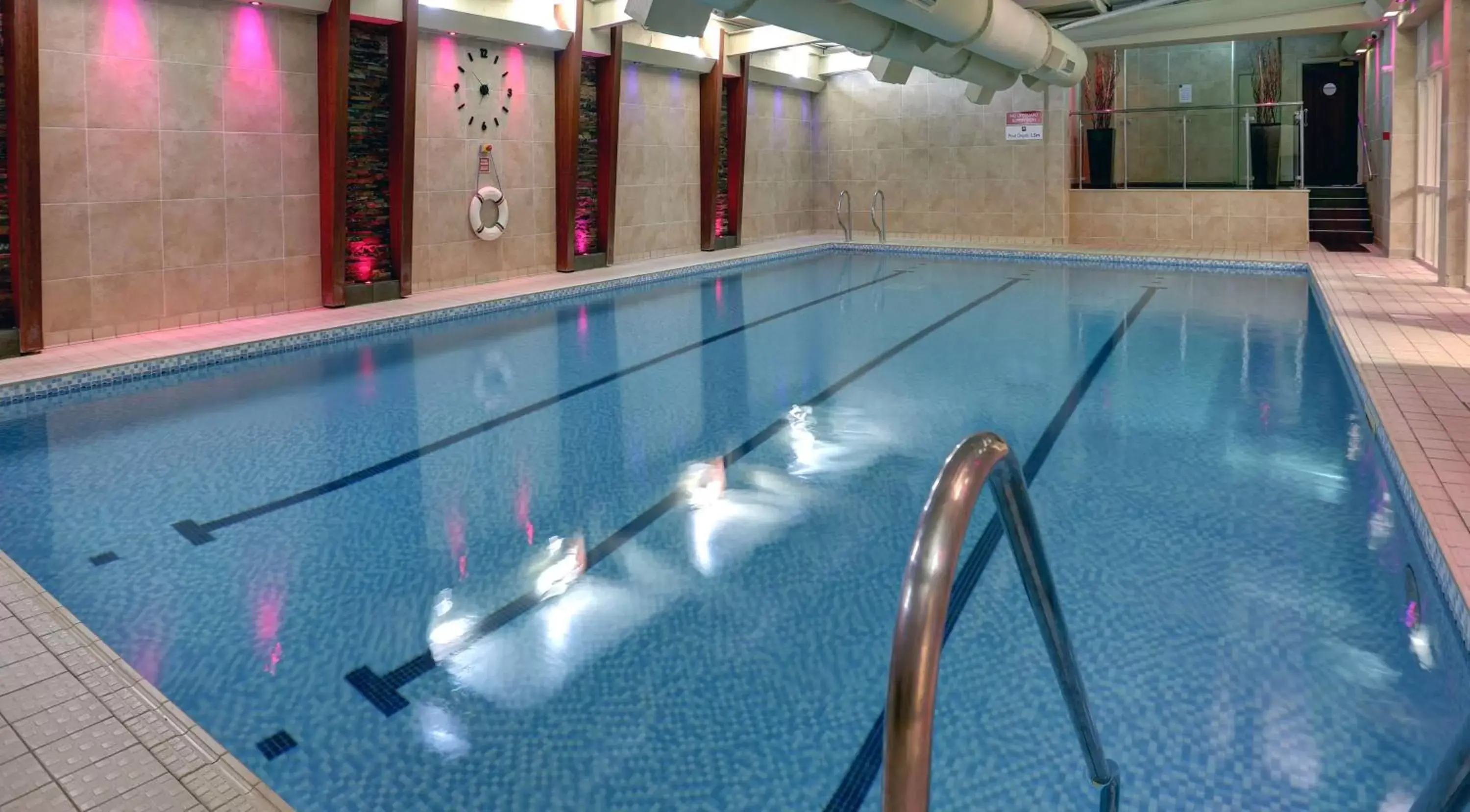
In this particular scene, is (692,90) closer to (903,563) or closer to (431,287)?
(431,287)

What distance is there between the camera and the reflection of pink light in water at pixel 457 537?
322cm

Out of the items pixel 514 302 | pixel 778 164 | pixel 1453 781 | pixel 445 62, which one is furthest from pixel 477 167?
pixel 1453 781

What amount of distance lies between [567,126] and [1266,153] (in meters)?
8.45

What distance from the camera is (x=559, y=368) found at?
20.7ft

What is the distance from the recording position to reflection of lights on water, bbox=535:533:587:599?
3018 mm

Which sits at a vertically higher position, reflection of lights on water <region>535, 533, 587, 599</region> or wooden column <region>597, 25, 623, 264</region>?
wooden column <region>597, 25, 623, 264</region>

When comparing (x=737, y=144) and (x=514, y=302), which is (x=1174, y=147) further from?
(x=514, y=302)

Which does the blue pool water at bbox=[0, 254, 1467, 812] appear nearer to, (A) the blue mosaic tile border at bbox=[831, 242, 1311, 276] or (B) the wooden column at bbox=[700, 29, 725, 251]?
(A) the blue mosaic tile border at bbox=[831, 242, 1311, 276]

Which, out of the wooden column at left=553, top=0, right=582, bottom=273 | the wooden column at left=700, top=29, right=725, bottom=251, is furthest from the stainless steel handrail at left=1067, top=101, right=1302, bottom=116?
the wooden column at left=553, top=0, right=582, bottom=273

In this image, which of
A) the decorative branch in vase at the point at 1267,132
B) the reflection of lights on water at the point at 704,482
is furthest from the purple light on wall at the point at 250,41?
the decorative branch in vase at the point at 1267,132

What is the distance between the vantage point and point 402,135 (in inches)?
320

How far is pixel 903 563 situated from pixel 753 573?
19.0 inches

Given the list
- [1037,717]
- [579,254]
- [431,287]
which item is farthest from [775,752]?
[579,254]

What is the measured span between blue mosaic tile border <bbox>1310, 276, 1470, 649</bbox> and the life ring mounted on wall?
6.98 meters
